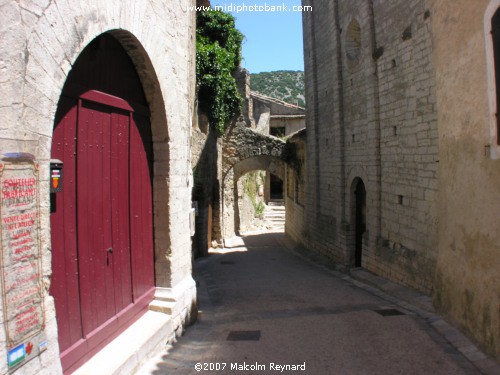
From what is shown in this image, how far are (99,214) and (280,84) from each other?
6088 cm

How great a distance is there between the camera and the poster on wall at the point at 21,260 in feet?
8.17

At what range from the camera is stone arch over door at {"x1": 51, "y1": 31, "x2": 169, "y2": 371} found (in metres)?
3.47

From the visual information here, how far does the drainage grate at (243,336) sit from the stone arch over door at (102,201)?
3.81 feet

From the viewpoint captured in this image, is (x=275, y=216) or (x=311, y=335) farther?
(x=275, y=216)

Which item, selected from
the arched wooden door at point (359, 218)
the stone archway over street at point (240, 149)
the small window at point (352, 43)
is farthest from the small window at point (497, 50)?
the stone archway over street at point (240, 149)

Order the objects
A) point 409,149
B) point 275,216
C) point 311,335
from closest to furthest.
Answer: point 311,335 → point 409,149 → point 275,216

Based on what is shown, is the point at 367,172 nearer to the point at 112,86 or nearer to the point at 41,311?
the point at 112,86

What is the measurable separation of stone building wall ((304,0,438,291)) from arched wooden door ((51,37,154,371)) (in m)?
5.16

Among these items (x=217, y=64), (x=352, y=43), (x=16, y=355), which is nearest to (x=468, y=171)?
(x=16, y=355)

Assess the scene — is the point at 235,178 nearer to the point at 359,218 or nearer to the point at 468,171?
the point at 359,218

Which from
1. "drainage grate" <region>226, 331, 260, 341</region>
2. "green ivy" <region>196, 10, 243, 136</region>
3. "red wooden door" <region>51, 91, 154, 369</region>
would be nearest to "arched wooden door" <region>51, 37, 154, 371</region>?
"red wooden door" <region>51, 91, 154, 369</region>

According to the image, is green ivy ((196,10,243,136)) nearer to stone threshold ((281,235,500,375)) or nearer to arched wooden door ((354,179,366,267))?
arched wooden door ((354,179,366,267))

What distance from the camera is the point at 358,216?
11648mm

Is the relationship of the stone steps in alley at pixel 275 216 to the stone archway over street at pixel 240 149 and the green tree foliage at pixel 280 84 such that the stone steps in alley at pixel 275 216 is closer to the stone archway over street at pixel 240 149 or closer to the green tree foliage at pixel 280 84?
the stone archway over street at pixel 240 149
